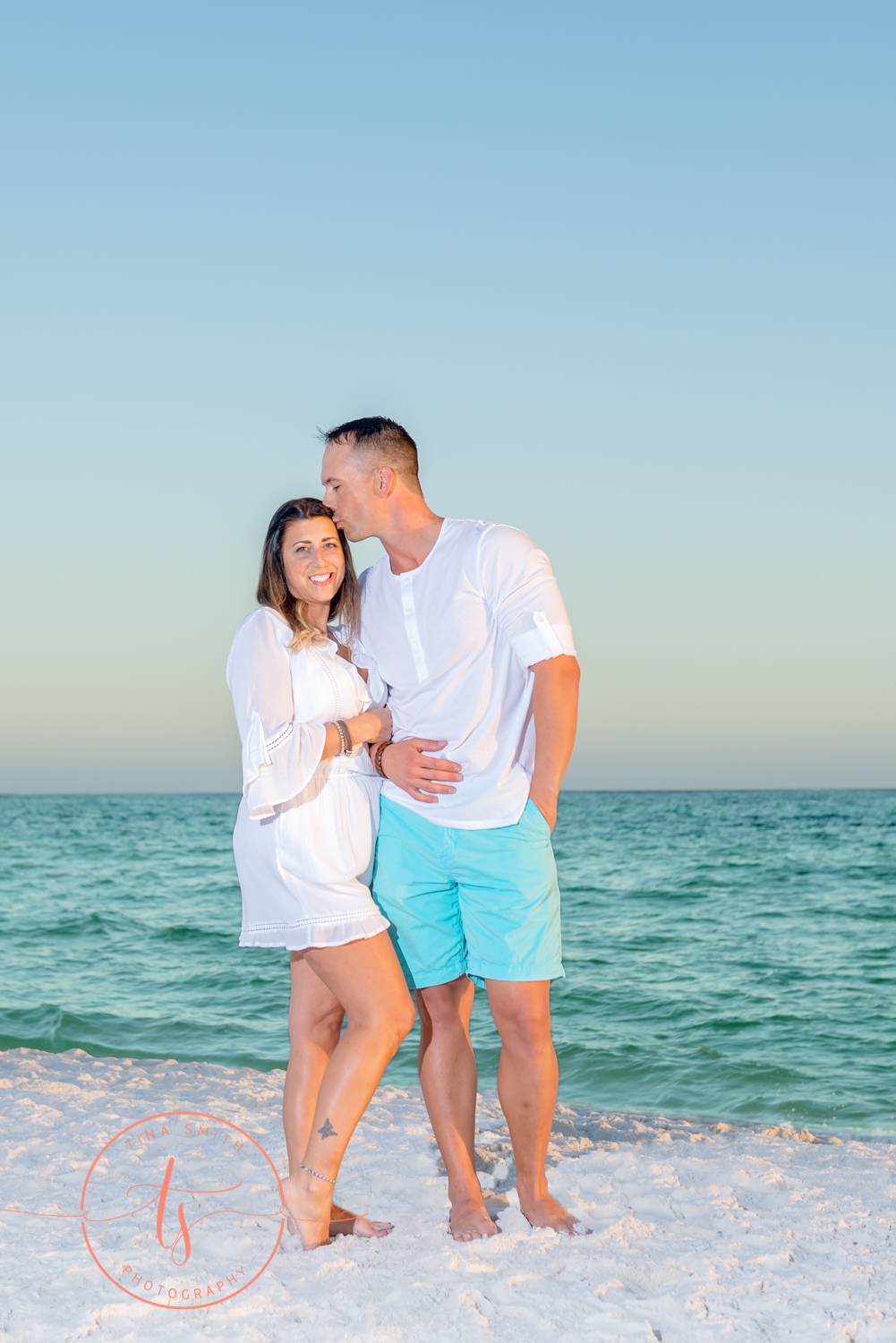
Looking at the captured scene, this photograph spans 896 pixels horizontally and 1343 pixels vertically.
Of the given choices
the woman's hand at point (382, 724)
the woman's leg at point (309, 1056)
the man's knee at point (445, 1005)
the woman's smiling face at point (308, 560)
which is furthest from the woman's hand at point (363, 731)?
the man's knee at point (445, 1005)

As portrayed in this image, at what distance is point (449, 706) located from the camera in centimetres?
308

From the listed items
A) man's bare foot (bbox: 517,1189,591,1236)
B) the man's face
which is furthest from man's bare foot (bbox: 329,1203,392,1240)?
the man's face

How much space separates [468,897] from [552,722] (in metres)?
0.55

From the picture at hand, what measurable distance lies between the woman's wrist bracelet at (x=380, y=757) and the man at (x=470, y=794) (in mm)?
18

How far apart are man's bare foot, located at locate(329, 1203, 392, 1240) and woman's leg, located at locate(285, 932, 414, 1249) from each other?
12cm

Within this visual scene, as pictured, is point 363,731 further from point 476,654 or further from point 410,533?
point 410,533

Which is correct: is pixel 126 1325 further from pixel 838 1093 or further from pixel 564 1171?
pixel 838 1093

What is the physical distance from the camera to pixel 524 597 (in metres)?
3.04

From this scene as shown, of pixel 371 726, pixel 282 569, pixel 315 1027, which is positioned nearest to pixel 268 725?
pixel 371 726

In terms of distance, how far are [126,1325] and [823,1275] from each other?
5.62ft

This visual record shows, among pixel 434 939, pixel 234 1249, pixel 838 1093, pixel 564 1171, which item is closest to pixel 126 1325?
pixel 234 1249

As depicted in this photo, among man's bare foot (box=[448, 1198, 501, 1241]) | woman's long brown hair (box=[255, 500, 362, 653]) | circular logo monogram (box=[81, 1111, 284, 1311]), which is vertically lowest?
circular logo monogram (box=[81, 1111, 284, 1311])

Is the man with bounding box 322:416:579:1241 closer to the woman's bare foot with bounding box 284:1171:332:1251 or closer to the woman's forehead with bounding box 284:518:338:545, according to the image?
the woman's forehead with bounding box 284:518:338:545

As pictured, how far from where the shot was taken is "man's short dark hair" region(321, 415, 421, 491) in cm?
318
